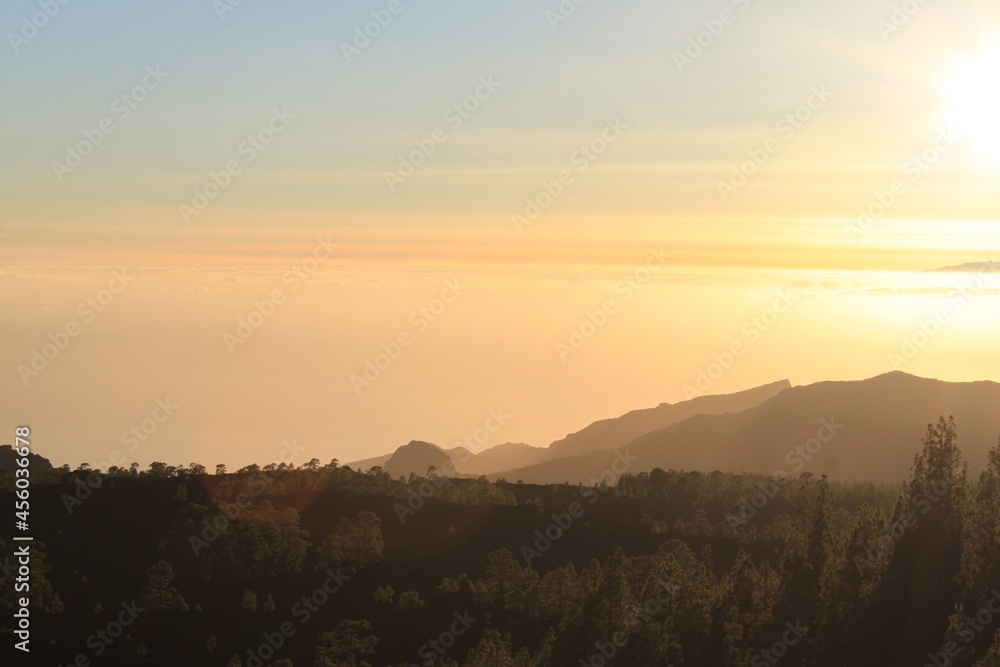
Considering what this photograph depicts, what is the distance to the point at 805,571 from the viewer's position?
5891cm

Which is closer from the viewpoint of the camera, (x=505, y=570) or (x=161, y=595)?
(x=161, y=595)

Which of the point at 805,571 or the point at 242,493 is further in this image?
the point at 242,493

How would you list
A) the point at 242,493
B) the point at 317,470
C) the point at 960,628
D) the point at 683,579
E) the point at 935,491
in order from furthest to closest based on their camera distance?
the point at 317,470 → the point at 242,493 → the point at 683,579 → the point at 935,491 → the point at 960,628

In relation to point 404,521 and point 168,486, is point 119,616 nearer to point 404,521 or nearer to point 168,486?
point 168,486

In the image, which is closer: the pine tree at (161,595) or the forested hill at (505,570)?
the forested hill at (505,570)

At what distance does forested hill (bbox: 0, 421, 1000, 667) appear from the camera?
52062 mm

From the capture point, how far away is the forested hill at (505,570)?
5206 centimetres

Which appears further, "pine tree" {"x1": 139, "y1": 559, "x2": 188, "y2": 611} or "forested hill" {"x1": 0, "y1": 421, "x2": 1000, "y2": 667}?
"pine tree" {"x1": 139, "y1": 559, "x2": 188, "y2": 611}

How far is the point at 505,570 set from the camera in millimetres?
105438

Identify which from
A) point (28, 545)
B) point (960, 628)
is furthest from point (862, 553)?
point (28, 545)

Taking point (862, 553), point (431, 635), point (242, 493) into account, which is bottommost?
point (431, 635)

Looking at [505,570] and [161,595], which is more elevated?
[505,570]

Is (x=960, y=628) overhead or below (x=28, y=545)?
below

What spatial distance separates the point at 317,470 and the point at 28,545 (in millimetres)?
45097
